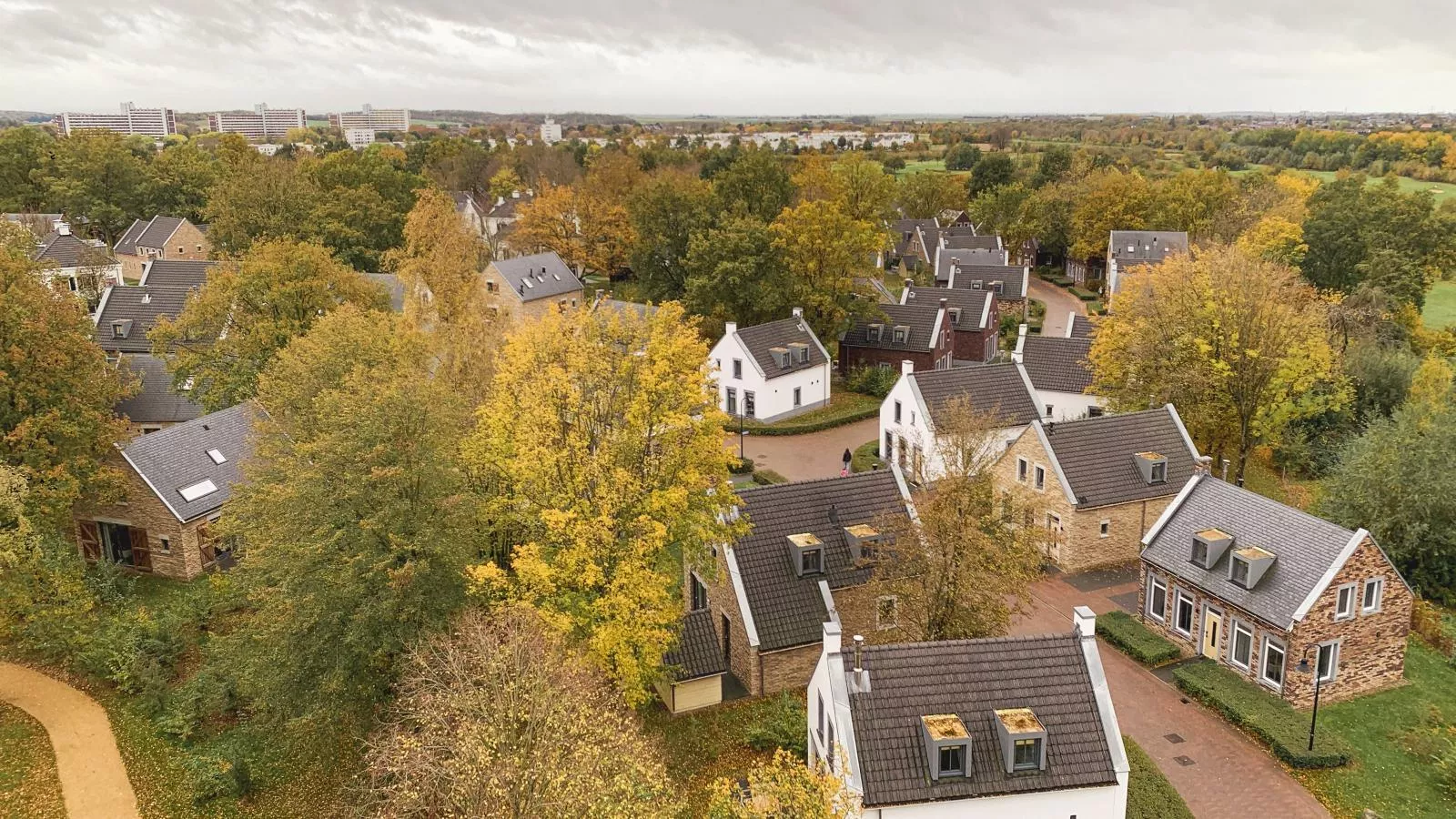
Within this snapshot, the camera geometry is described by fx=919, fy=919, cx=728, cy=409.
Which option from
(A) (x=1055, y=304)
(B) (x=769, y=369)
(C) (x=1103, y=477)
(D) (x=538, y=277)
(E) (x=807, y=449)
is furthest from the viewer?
(A) (x=1055, y=304)

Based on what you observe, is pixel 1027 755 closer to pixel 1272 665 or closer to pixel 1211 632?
pixel 1272 665

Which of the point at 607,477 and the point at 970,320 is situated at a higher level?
the point at 607,477

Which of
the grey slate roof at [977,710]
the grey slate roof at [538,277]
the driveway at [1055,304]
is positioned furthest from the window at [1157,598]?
the grey slate roof at [538,277]

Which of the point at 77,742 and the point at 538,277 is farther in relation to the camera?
the point at 538,277

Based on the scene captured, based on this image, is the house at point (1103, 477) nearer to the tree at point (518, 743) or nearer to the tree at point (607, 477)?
the tree at point (607, 477)

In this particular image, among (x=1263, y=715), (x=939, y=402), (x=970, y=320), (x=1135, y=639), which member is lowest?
(x=1263, y=715)

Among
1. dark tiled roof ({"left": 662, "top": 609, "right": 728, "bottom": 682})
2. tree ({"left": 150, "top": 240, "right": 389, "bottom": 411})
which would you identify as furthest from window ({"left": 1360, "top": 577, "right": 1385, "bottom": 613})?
tree ({"left": 150, "top": 240, "right": 389, "bottom": 411})

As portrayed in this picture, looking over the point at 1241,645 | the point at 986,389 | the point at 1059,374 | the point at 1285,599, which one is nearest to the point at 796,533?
the point at 1241,645

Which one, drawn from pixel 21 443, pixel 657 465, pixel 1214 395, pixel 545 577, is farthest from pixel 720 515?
pixel 1214 395
